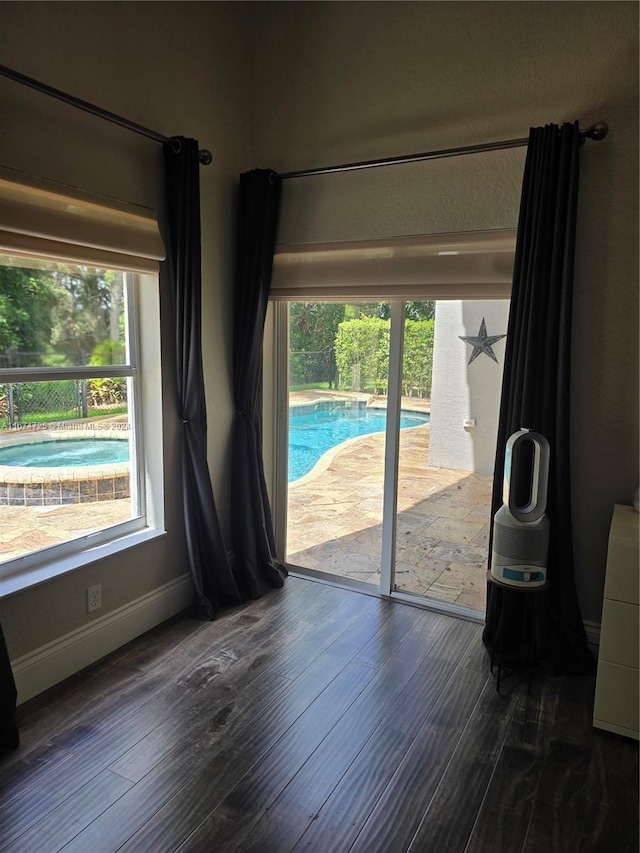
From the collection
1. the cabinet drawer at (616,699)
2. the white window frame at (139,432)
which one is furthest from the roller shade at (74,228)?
the cabinet drawer at (616,699)

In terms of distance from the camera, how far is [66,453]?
8.30ft

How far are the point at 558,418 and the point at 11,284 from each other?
2333 mm

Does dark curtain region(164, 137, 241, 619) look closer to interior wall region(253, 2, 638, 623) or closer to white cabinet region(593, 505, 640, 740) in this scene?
interior wall region(253, 2, 638, 623)

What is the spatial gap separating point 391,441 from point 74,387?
164cm

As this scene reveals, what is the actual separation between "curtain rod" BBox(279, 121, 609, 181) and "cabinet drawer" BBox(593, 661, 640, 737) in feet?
6.91

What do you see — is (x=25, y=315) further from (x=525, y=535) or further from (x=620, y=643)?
(x=620, y=643)

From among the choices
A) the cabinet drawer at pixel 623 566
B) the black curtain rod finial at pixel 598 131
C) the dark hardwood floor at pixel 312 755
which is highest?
the black curtain rod finial at pixel 598 131

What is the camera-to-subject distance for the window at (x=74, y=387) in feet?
7.36

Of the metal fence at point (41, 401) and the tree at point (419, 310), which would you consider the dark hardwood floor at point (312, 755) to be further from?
the tree at point (419, 310)

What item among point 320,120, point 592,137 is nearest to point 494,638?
point 592,137

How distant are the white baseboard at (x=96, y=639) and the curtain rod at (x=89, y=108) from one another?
7.03 ft

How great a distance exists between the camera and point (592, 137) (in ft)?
7.77

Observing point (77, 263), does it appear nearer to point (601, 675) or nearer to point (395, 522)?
point (395, 522)

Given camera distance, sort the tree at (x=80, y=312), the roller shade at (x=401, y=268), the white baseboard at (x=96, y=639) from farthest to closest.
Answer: the roller shade at (x=401, y=268) < the tree at (x=80, y=312) < the white baseboard at (x=96, y=639)
